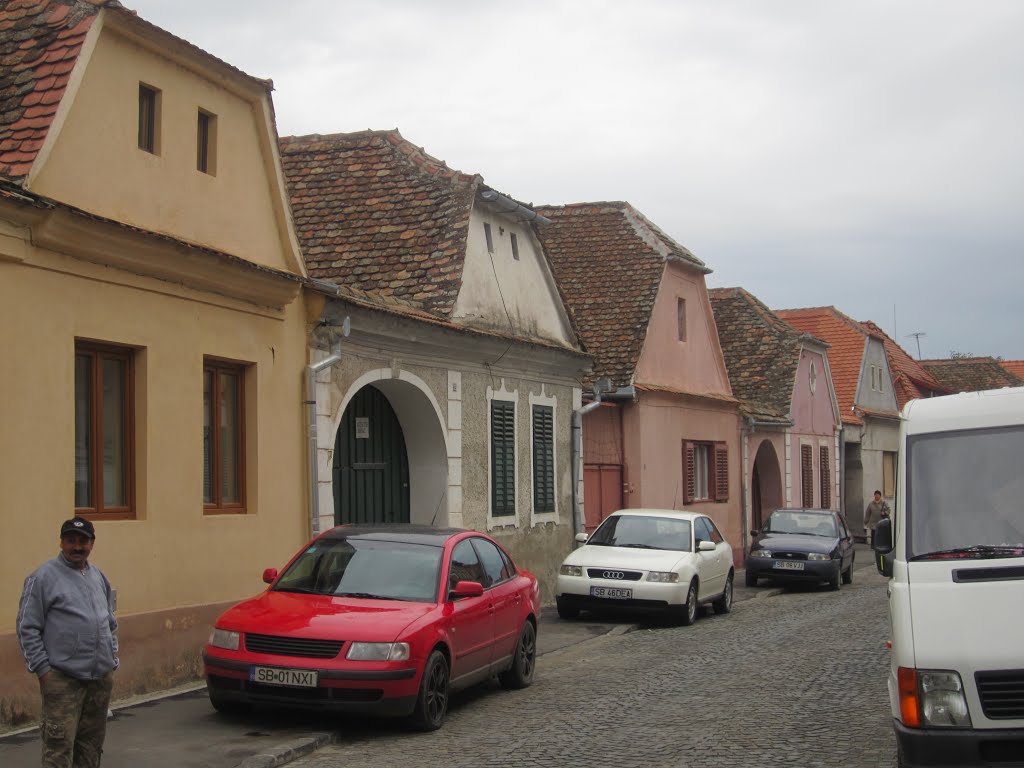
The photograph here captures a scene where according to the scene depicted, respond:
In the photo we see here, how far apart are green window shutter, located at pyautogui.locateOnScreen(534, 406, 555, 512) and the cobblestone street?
438 cm

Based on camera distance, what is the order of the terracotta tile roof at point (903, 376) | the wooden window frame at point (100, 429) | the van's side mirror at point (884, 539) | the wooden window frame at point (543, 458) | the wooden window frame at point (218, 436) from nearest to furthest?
1. the van's side mirror at point (884, 539)
2. the wooden window frame at point (100, 429)
3. the wooden window frame at point (218, 436)
4. the wooden window frame at point (543, 458)
5. the terracotta tile roof at point (903, 376)

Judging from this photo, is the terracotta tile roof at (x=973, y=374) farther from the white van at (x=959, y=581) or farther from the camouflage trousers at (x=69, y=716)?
the camouflage trousers at (x=69, y=716)

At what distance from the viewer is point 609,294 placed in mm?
27188

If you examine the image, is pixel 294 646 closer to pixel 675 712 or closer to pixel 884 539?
pixel 675 712

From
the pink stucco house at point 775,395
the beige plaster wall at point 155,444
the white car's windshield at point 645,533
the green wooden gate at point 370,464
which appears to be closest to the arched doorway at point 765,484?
the pink stucco house at point 775,395

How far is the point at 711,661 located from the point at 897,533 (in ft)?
23.4

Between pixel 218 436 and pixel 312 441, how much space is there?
56.6 inches

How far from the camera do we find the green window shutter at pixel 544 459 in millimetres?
20750

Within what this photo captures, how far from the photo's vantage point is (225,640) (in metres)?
10.0

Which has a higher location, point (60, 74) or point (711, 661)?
point (60, 74)

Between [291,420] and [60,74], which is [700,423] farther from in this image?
[60,74]

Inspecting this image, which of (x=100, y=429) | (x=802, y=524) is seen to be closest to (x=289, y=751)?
(x=100, y=429)

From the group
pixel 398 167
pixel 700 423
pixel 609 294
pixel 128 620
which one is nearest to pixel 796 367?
pixel 700 423

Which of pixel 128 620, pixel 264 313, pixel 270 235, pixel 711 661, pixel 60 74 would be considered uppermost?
pixel 60 74
